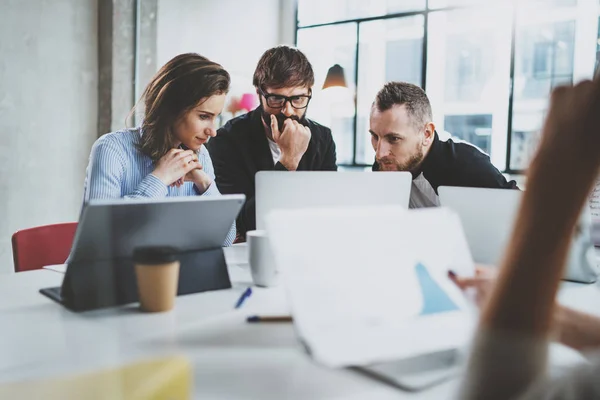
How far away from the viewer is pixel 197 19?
153 inches

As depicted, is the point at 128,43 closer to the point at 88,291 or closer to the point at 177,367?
the point at 88,291

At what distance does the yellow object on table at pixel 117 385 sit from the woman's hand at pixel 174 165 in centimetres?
96

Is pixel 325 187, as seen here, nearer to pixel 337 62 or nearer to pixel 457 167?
pixel 457 167

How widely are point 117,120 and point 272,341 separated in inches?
107

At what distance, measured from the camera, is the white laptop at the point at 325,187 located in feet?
2.98

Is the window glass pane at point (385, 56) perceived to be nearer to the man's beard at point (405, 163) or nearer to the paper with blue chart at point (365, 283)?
the man's beard at point (405, 163)

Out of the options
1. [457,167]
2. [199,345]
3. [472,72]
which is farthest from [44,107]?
[472,72]

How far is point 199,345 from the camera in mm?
631

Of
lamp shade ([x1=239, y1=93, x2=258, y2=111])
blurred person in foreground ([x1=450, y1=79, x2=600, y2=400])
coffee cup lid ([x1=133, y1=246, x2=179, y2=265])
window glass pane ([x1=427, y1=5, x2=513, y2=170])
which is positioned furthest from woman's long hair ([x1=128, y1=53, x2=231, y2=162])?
window glass pane ([x1=427, y1=5, x2=513, y2=170])

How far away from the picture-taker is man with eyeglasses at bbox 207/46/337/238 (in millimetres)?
1675

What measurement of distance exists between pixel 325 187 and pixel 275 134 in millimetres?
806

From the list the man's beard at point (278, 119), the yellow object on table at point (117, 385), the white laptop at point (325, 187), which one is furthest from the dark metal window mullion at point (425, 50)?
the yellow object on table at point (117, 385)

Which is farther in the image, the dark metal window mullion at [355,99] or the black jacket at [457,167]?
the dark metal window mullion at [355,99]

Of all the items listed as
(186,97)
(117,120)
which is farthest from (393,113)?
(117,120)
